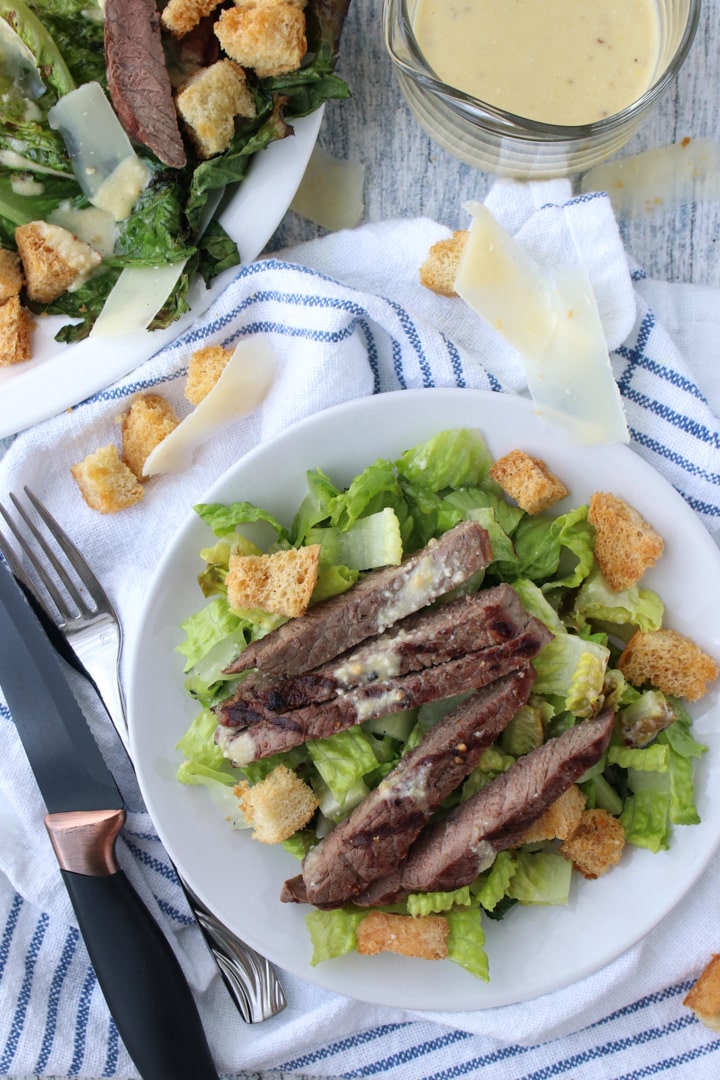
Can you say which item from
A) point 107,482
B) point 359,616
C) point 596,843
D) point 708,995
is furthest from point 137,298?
point 708,995

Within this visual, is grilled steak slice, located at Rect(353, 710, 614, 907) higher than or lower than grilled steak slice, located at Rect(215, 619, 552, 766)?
lower

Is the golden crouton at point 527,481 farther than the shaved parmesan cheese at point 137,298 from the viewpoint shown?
No

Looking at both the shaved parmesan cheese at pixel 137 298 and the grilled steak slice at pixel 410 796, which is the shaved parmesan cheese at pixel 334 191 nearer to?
the shaved parmesan cheese at pixel 137 298

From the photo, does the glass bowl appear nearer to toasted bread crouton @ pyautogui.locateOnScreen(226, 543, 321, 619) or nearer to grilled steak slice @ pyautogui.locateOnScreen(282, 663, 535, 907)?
toasted bread crouton @ pyautogui.locateOnScreen(226, 543, 321, 619)

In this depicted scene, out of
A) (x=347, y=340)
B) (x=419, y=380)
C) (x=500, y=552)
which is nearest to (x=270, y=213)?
(x=347, y=340)

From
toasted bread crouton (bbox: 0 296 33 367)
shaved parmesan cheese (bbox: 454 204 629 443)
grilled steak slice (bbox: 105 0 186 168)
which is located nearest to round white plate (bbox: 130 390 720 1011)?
shaved parmesan cheese (bbox: 454 204 629 443)

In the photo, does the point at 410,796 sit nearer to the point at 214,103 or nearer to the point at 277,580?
the point at 277,580

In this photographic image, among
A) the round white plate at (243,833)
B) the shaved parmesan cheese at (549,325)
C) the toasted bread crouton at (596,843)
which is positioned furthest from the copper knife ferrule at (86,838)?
the shaved parmesan cheese at (549,325)
